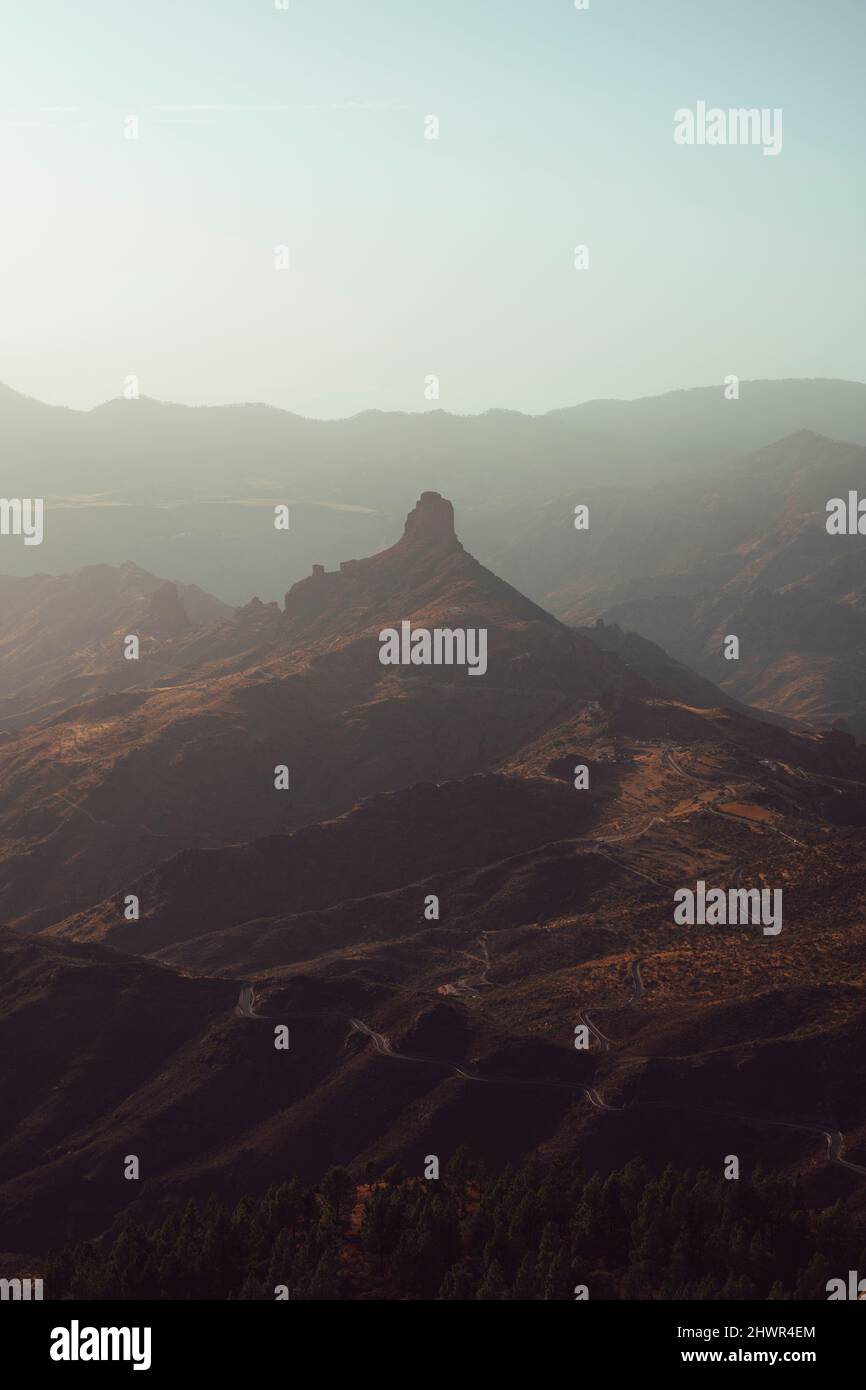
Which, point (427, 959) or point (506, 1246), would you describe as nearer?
point (506, 1246)

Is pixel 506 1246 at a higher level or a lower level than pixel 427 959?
lower

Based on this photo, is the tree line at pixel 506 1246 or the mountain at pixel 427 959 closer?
Result: the tree line at pixel 506 1246

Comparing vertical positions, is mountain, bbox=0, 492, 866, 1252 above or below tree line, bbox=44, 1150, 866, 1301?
above

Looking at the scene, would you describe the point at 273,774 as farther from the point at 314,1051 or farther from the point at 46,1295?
the point at 46,1295

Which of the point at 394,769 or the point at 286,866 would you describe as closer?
the point at 286,866

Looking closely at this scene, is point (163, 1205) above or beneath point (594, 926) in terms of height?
beneath

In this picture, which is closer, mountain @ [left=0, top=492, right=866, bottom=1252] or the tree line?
the tree line

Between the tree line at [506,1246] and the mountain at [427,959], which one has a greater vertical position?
the mountain at [427,959]

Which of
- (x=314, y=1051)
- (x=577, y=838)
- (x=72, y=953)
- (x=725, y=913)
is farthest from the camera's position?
(x=577, y=838)
